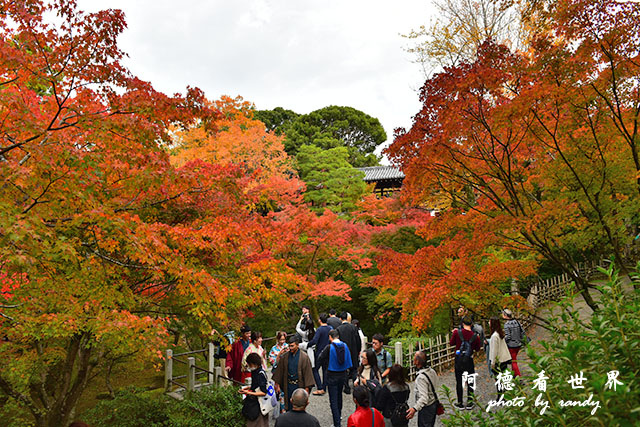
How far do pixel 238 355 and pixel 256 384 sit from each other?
8.21ft

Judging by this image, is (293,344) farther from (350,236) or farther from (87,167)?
(350,236)

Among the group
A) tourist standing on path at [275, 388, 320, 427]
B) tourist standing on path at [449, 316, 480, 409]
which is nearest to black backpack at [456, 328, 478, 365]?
tourist standing on path at [449, 316, 480, 409]

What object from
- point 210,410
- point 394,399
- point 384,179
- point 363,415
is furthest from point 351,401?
point 384,179

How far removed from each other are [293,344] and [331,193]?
558 inches

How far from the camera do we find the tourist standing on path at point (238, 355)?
24.8 ft

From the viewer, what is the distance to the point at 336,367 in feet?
20.7

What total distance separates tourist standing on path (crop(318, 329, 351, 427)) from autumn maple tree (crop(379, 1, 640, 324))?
1293mm

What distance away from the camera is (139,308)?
6137mm

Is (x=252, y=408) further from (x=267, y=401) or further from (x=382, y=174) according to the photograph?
(x=382, y=174)

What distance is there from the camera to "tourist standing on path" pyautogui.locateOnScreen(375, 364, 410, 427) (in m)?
4.70

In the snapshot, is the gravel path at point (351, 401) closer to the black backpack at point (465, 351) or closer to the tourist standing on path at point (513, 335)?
the black backpack at point (465, 351)

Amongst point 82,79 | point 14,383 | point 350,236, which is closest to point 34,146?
point 82,79

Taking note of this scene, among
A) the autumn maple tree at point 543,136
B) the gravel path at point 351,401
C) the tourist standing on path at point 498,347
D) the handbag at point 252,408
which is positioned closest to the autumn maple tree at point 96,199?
the handbag at point 252,408

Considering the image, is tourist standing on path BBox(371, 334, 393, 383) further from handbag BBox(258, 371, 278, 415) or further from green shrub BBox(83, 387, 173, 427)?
green shrub BBox(83, 387, 173, 427)
